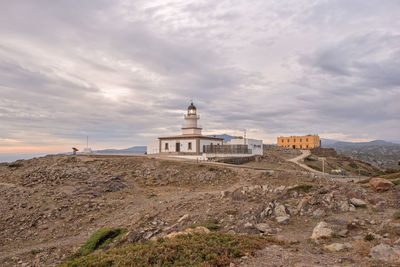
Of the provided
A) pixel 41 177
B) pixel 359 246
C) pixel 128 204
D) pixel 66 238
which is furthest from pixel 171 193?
pixel 359 246

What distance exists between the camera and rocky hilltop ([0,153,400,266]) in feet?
27.3

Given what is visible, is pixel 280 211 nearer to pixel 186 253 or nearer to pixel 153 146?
pixel 186 253

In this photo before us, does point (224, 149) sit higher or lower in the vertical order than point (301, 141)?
lower

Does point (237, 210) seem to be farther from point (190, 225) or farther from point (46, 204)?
point (46, 204)

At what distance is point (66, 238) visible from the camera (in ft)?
48.5

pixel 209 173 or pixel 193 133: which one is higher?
pixel 193 133

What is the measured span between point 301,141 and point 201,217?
283 feet

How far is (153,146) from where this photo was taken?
47406 millimetres

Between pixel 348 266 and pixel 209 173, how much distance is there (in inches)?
861

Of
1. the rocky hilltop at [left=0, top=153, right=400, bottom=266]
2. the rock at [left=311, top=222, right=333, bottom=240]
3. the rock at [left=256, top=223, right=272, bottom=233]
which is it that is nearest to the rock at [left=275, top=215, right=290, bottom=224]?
the rocky hilltop at [left=0, top=153, right=400, bottom=266]

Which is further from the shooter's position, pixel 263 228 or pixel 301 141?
pixel 301 141

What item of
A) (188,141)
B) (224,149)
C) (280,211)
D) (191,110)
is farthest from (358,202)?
(191,110)

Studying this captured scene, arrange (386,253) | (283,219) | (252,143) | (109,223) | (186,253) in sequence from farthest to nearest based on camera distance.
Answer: (252,143)
(109,223)
(283,219)
(186,253)
(386,253)

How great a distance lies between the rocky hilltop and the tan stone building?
68.1 metres
